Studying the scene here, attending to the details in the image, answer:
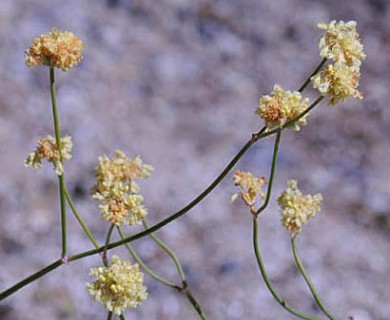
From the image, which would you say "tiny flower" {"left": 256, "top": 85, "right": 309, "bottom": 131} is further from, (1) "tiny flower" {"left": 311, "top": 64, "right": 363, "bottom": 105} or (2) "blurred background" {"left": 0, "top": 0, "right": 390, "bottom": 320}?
(2) "blurred background" {"left": 0, "top": 0, "right": 390, "bottom": 320}

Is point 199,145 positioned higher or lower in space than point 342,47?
higher

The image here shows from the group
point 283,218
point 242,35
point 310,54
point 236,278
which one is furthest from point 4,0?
point 283,218

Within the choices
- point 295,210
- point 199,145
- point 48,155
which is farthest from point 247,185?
point 199,145

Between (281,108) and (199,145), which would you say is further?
(199,145)

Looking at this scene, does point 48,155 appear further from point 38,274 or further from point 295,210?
point 295,210

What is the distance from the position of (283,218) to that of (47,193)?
1.11 metres

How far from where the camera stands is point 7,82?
1.98 m

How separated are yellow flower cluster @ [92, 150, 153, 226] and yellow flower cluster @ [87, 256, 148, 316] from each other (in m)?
0.03

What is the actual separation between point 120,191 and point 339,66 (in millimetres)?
191

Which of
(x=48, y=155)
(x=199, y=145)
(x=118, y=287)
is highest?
(x=199, y=145)

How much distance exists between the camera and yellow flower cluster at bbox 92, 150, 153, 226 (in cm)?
68

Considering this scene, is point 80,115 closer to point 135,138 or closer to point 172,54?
point 135,138

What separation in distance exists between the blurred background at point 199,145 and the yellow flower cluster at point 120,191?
2.71ft

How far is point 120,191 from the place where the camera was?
2.29 ft
